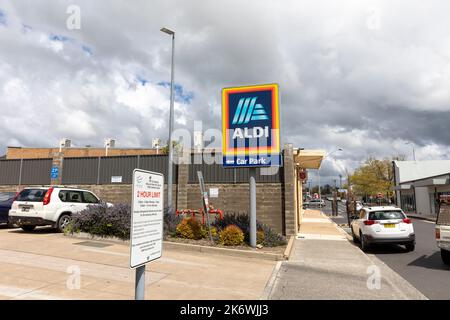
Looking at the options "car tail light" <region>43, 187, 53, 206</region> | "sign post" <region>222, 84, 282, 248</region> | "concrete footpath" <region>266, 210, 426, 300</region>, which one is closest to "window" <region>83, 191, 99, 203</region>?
"car tail light" <region>43, 187, 53, 206</region>

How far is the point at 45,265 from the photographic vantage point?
7.28 m

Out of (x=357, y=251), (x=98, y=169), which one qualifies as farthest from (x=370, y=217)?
(x=98, y=169)

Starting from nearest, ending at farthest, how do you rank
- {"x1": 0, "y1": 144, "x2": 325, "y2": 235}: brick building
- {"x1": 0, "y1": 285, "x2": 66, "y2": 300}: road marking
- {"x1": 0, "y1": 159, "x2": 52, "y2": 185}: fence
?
1. {"x1": 0, "y1": 285, "x2": 66, "y2": 300}: road marking
2. {"x1": 0, "y1": 144, "x2": 325, "y2": 235}: brick building
3. {"x1": 0, "y1": 159, "x2": 52, "y2": 185}: fence

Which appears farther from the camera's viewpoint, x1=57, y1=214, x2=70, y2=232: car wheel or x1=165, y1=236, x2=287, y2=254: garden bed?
x1=57, y1=214, x2=70, y2=232: car wheel

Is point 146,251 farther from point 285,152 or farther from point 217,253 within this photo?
point 285,152

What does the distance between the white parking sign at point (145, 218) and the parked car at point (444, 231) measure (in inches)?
322

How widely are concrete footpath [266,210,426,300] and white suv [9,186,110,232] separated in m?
8.15

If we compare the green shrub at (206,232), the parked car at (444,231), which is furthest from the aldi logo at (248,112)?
the parked car at (444,231)

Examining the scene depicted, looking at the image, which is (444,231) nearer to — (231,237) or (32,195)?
(231,237)

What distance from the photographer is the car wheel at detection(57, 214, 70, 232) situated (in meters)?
12.0

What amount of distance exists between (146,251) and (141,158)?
14.0m

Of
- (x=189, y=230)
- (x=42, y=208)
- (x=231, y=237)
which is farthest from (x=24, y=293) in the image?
(x=42, y=208)

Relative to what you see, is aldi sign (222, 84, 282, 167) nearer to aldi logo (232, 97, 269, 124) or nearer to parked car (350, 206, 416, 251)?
aldi logo (232, 97, 269, 124)

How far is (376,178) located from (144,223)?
6622cm
